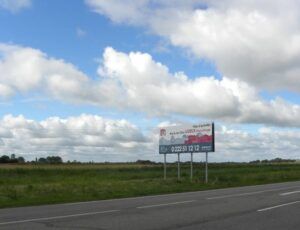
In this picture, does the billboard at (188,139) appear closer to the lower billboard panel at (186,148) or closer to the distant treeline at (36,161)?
the lower billboard panel at (186,148)

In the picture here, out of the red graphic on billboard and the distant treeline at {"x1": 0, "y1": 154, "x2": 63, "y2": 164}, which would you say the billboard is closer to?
the red graphic on billboard

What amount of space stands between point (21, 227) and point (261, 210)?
7557 mm

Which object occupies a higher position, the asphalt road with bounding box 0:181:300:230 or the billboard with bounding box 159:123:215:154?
the billboard with bounding box 159:123:215:154

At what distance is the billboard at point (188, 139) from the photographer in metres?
39.0

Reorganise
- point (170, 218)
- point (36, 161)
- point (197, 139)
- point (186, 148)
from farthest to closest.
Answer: point (36, 161) → point (186, 148) → point (197, 139) → point (170, 218)

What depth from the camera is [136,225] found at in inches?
489

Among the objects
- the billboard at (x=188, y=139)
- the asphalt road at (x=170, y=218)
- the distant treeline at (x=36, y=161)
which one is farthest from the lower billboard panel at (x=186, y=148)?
the distant treeline at (x=36, y=161)

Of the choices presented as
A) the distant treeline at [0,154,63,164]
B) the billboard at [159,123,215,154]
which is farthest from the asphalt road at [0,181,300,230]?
the distant treeline at [0,154,63,164]

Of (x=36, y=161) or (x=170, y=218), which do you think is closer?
(x=170, y=218)

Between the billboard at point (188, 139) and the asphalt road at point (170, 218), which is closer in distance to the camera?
the asphalt road at point (170, 218)

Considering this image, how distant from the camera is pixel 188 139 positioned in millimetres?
40750

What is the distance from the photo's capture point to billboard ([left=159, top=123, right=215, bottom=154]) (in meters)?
39.0

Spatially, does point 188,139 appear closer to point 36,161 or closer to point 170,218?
point 170,218

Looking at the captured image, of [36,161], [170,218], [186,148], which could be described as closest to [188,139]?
[186,148]
